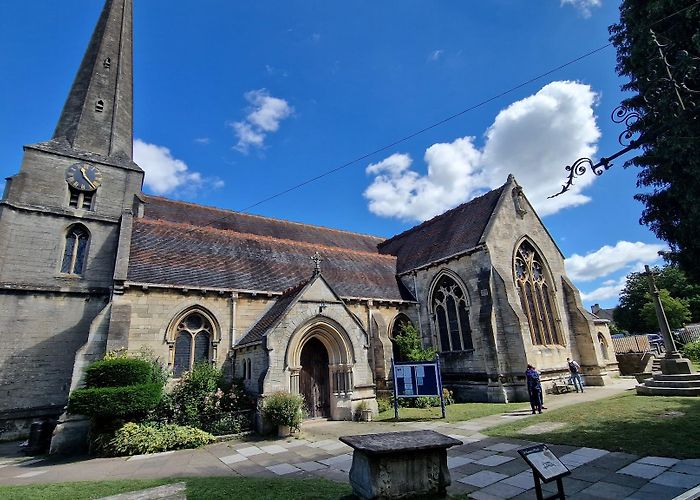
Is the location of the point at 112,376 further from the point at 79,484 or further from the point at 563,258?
the point at 563,258

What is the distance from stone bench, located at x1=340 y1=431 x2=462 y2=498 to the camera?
195 inches

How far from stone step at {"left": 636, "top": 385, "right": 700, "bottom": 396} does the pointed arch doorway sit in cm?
1191

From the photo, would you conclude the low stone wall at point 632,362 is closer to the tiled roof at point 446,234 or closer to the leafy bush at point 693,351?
the leafy bush at point 693,351

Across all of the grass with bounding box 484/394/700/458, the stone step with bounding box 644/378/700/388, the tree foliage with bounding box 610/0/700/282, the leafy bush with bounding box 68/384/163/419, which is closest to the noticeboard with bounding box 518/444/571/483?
the grass with bounding box 484/394/700/458

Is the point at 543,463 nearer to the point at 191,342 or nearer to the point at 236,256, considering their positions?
the point at 191,342

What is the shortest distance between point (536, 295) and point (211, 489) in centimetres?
1800

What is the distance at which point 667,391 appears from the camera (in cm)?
1263

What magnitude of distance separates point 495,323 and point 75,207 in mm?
20181

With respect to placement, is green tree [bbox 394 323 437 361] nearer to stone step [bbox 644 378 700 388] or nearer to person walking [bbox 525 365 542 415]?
person walking [bbox 525 365 542 415]

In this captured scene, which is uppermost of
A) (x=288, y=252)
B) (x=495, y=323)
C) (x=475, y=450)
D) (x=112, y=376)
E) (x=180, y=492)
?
(x=288, y=252)

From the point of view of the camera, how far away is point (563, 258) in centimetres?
2066

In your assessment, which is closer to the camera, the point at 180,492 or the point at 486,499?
the point at 180,492

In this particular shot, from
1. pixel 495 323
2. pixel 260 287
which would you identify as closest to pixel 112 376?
pixel 260 287

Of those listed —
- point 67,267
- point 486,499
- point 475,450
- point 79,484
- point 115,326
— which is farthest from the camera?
point 67,267
